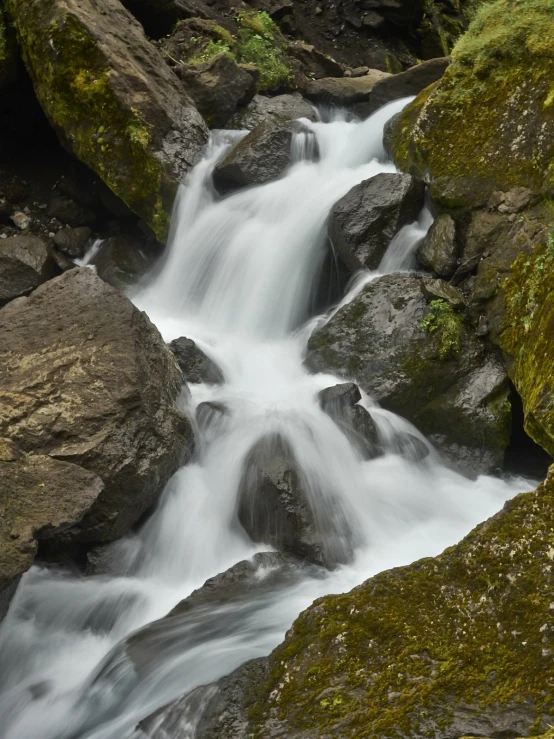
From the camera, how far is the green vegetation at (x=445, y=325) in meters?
6.57

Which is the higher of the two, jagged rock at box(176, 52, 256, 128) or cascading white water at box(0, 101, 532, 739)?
jagged rock at box(176, 52, 256, 128)

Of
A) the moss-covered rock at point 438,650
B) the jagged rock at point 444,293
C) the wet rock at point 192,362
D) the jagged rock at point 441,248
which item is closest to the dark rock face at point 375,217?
the jagged rock at point 441,248

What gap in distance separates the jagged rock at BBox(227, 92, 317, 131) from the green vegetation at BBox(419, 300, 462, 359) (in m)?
5.75

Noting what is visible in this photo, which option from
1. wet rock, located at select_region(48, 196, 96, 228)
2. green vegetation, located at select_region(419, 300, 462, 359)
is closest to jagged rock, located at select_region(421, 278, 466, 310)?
green vegetation, located at select_region(419, 300, 462, 359)

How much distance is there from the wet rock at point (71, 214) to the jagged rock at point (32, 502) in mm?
5731

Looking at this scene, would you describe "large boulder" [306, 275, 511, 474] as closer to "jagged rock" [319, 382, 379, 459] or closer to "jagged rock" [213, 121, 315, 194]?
"jagged rock" [319, 382, 379, 459]

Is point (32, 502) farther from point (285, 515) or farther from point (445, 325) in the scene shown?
point (445, 325)

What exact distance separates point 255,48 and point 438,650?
1249cm

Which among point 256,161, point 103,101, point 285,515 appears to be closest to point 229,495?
point 285,515

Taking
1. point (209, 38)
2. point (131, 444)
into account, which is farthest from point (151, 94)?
point (131, 444)

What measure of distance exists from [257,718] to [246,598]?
155 centimetres

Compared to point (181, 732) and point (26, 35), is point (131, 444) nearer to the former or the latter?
point (181, 732)

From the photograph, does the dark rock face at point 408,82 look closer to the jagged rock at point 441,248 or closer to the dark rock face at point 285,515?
the jagged rock at point 441,248

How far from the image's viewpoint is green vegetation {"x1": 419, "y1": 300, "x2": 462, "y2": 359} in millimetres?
6574
